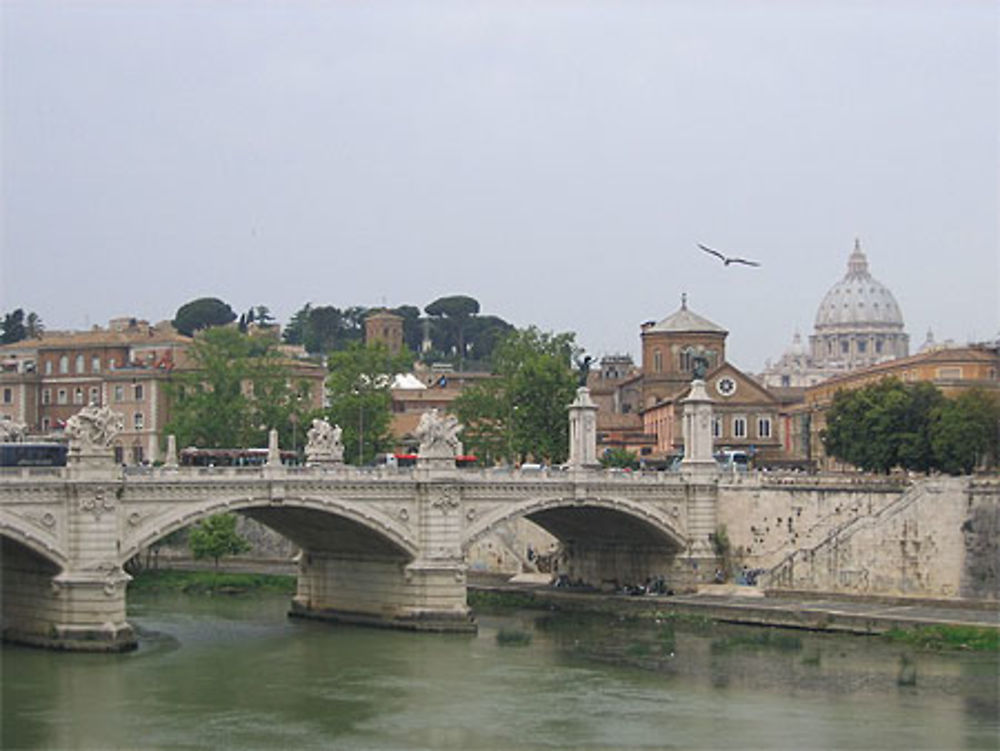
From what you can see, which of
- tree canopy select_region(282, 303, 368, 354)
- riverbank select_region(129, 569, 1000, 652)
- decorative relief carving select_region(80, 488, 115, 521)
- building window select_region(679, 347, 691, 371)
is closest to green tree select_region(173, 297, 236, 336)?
tree canopy select_region(282, 303, 368, 354)

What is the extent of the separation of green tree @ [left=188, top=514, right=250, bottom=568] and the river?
13621 mm

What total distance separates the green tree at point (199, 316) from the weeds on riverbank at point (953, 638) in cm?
8859

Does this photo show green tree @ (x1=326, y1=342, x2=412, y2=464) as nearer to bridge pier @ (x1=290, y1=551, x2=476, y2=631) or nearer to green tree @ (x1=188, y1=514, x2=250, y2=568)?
green tree @ (x1=188, y1=514, x2=250, y2=568)

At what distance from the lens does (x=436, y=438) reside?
48.4 meters

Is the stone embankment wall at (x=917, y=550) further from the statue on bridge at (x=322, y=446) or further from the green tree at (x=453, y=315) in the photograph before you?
the green tree at (x=453, y=315)

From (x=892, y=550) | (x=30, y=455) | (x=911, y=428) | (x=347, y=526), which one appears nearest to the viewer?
(x=30, y=455)

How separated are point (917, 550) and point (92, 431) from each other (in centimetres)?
2178

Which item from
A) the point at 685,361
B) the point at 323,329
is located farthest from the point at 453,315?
the point at 685,361

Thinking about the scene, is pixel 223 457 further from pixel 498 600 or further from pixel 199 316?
pixel 199 316

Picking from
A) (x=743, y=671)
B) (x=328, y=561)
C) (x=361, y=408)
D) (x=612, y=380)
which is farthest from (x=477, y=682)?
(x=612, y=380)

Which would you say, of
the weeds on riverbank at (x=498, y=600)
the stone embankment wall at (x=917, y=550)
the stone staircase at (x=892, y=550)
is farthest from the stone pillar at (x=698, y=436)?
the weeds on riverbank at (x=498, y=600)

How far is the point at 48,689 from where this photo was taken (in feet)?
123

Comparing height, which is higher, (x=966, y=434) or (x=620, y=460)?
(x=620, y=460)

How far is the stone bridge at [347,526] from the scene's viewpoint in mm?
41250
